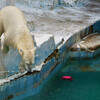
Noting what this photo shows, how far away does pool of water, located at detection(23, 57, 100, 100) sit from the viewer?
4.54 m

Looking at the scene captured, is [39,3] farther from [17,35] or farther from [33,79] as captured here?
[17,35]

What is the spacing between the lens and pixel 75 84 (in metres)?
4.99

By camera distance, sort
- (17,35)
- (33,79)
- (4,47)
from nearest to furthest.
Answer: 1. (17,35)
2. (4,47)
3. (33,79)

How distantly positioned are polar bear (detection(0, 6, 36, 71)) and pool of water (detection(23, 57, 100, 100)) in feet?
4.27

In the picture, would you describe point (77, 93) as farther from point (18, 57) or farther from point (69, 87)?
point (18, 57)

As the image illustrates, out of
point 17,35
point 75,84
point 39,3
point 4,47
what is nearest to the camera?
→ point 17,35

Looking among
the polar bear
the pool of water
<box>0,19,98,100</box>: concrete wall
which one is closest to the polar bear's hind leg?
the polar bear

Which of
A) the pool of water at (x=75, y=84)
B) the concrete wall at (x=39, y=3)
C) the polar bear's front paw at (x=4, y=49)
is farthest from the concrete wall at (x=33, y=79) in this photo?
the concrete wall at (x=39, y=3)

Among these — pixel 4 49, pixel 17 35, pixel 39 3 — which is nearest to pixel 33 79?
pixel 4 49

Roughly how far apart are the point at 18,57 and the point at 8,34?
25.9 inches

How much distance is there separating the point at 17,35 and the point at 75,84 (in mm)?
2098

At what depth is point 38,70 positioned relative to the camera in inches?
172

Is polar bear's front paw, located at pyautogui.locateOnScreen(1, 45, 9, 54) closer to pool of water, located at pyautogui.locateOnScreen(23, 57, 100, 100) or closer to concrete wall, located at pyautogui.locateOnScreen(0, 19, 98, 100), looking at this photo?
concrete wall, located at pyautogui.locateOnScreen(0, 19, 98, 100)

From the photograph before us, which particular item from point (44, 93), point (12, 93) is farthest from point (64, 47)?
point (12, 93)
